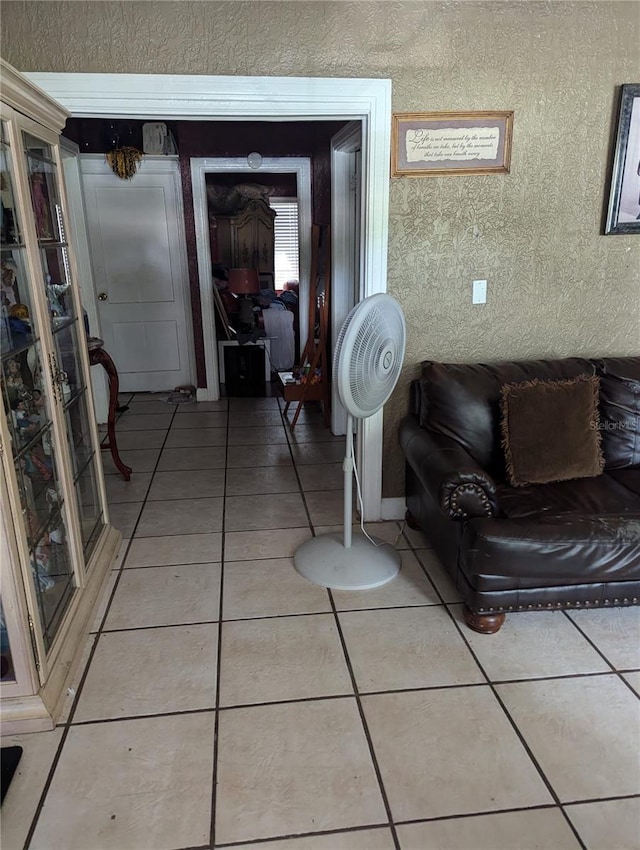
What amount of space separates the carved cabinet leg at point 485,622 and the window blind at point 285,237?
20.8 feet

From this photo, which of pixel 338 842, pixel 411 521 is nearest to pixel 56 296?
pixel 411 521

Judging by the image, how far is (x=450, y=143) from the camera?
263 cm

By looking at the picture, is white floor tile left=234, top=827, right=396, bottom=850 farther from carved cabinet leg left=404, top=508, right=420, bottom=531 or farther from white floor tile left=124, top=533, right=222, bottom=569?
carved cabinet leg left=404, top=508, right=420, bottom=531

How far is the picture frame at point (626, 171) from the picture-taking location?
2662mm

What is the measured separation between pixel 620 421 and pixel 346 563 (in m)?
1.36

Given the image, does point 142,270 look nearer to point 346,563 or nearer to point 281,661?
point 346,563

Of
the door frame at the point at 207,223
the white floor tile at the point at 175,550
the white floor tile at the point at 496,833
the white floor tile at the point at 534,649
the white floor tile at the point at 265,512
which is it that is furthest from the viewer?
the door frame at the point at 207,223

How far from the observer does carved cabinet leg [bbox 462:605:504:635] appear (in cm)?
220

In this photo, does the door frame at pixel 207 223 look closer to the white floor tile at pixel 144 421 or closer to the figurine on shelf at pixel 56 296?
the white floor tile at pixel 144 421

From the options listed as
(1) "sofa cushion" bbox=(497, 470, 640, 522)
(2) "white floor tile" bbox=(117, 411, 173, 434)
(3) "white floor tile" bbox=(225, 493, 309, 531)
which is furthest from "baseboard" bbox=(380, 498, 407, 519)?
(2) "white floor tile" bbox=(117, 411, 173, 434)

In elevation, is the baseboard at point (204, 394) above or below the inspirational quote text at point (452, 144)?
below

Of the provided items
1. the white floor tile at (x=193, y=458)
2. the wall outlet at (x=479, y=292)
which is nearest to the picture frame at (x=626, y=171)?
the wall outlet at (x=479, y=292)

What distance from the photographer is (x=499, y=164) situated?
8.82 feet

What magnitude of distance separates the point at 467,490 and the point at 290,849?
3.98 feet
